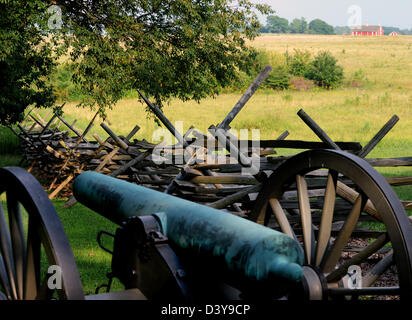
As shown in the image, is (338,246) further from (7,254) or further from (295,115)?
(295,115)

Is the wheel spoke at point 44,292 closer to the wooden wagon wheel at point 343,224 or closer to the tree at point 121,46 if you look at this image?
the wooden wagon wheel at point 343,224

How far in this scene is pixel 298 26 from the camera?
488 ft

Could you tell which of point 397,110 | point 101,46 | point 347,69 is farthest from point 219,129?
point 347,69

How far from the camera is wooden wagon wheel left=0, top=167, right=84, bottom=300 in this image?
9.27 feet

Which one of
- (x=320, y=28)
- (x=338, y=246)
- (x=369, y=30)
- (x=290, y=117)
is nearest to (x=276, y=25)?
(x=320, y=28)

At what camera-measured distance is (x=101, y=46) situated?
1415 centimetres

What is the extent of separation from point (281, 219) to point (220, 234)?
1.19 meters

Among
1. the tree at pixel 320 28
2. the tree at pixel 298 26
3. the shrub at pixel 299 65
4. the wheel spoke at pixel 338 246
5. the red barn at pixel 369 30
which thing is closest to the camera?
the wheel spoke at pixel 338 246

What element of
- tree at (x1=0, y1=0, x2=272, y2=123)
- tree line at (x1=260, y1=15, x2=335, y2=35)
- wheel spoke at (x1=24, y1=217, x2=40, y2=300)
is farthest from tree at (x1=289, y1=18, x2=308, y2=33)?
→ wheel spoke at (x1=24, y1=217, x2=40, y2=300)

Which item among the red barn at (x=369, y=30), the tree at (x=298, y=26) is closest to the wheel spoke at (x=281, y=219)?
the red barn at (x=369, y=30)

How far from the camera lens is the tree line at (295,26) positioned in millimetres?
147250
